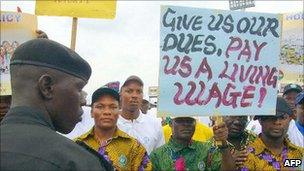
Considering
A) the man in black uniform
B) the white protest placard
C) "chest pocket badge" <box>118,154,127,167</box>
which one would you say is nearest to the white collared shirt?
"chest pocket badge" <box>118,154,127,167</box>

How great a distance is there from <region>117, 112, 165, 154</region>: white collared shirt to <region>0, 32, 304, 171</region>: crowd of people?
1cm

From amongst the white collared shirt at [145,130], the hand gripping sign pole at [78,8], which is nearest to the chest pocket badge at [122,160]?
the white collared shirt at [145,130]

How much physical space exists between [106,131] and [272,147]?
1.58 m

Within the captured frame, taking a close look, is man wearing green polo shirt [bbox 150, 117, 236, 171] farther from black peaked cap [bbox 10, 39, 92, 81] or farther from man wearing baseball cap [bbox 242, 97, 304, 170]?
black peaked cap [bbox 10, 39, 92, 81]

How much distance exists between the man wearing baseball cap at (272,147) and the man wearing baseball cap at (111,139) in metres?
0.99

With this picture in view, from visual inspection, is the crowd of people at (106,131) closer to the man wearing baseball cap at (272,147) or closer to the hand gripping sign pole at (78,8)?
the man wearing baseball cap at (272,147)

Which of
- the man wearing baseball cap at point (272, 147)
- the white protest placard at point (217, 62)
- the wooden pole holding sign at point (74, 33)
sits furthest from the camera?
the wooden pole holding sign at point (74, 33)

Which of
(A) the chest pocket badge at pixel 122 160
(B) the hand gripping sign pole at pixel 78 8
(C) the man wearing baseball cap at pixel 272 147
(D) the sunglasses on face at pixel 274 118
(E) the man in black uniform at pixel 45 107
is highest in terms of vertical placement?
(B) the hand gripping sign pole at pixel 78 8

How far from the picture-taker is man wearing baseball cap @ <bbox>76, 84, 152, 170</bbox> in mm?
4316

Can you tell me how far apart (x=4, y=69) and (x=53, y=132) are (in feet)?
15.2

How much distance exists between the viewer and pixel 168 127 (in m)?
6.16

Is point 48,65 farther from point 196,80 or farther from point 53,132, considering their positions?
point 196,80

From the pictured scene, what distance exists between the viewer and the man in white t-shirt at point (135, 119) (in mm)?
5414

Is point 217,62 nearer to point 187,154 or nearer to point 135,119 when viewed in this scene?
point 187,154
